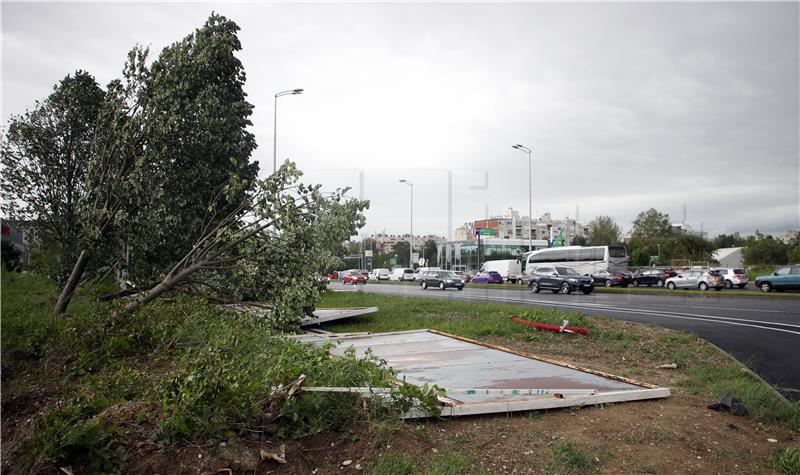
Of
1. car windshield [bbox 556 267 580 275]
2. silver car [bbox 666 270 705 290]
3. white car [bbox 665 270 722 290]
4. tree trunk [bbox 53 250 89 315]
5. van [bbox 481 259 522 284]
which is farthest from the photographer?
van [bbox 481 259 522 284]

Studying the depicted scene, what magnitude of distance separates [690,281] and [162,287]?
35.5 meters

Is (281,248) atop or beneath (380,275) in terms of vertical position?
atop

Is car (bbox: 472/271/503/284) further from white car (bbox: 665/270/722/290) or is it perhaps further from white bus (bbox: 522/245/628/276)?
white car (bbox: 665/270/722/290)

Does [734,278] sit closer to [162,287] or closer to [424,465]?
[162,287]

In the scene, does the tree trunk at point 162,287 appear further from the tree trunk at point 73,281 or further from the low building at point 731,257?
the low building at point 731,257

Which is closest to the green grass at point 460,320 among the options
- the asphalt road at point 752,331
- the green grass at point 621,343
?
the green grass at point 621,343

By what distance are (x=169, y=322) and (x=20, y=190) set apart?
5.37 meters

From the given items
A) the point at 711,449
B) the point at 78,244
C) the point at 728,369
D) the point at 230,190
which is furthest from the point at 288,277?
the point at 728,369

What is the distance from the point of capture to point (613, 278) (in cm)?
3894

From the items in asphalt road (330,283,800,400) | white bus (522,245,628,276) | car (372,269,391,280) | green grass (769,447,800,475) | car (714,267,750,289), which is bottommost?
car (372,269,391,280)

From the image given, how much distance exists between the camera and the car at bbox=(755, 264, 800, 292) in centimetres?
2791

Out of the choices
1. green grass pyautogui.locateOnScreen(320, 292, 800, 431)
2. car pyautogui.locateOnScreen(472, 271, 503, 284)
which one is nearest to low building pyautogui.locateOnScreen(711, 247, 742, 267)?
car pyautogui.locateOnScreen(472, 271, 503, 284)

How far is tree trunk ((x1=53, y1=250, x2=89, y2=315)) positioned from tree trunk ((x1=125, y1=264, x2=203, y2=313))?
65.2 inches

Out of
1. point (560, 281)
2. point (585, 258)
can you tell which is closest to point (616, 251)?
point (585, 258)
